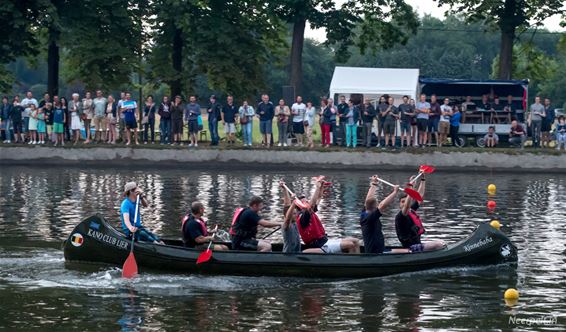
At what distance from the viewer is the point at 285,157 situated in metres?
42.2

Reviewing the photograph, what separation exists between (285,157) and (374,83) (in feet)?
26.8

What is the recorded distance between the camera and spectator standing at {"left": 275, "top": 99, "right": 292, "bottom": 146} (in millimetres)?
42562

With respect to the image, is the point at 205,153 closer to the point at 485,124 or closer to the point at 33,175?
the point at 33,175

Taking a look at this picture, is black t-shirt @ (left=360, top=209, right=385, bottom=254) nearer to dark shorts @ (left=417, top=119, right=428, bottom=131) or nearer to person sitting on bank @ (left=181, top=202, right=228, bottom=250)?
person sitting on bank @ (left=181, top=202, right=228, bottom=250)

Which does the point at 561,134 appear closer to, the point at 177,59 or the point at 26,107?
the point at 177,59

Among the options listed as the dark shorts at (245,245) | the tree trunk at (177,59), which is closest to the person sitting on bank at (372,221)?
the dark shorts at (245,245)

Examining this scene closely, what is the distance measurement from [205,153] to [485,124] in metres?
11.2

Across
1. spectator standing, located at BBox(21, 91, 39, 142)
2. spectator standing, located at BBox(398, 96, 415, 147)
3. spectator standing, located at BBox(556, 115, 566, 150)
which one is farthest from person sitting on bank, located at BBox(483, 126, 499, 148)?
spectator standing, located at BBox(21, 91, 39, 142)

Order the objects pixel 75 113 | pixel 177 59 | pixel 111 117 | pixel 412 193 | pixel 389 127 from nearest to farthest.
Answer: pixel 412 193
pixel 389 127
pixel 111 117
pixel 75 113
pixel 177 59

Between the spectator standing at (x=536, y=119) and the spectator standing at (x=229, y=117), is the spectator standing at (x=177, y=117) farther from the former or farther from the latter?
the spectator standing at (x=536, y=119)

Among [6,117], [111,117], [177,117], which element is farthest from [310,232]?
[6,117]

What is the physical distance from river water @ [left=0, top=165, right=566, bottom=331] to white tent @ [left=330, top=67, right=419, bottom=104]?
56.6ft

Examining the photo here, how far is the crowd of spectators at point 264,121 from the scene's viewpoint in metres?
42.6

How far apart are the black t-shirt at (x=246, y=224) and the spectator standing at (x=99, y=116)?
2276 cm
